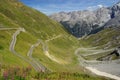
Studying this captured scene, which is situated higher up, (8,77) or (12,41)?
(12,41)

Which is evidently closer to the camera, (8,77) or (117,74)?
(8,77)

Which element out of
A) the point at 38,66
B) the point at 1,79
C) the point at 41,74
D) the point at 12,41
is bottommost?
the point at 1,79

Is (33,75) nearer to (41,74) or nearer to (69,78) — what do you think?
(41,74)

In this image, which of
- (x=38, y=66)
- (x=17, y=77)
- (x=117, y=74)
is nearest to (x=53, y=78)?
(x=17, y=77)

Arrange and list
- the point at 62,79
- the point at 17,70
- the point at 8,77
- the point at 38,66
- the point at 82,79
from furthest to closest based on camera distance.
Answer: the point at 38,66
the point at 82,79
the point at 62,79
the point at 17,70
the point at 8,77

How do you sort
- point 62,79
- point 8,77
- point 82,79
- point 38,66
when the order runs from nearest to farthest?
point 8,77 → point 62,79 → point 82,79 → point 38,66

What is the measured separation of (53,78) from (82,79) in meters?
5.91

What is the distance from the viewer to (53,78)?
37500 mm

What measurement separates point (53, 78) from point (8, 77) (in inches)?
358

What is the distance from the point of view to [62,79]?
3747 centimetres

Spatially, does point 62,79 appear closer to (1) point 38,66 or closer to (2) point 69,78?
(2) point 69,78

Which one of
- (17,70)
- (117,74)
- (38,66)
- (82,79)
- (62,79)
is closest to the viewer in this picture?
(17,70)

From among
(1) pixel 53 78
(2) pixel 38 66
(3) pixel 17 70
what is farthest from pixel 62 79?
(2) pixel 38 66

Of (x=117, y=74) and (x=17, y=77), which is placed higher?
(x=117, y=74)
